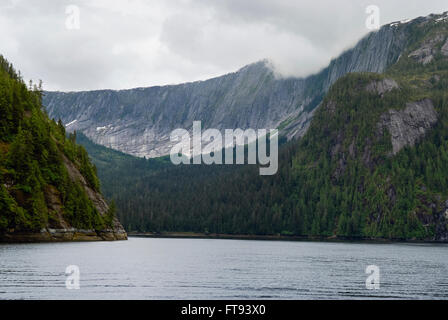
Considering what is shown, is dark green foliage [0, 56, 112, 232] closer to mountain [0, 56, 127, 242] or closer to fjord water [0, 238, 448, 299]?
mountain [0, 56, 127, 242]

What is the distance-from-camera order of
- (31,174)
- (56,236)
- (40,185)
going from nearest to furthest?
(31,174) → (40,185) → (56,236)

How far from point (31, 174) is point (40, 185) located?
508 centimetres

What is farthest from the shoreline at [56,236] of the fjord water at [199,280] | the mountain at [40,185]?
the fjord water at [199,280]

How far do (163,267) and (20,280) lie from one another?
26.9 meters

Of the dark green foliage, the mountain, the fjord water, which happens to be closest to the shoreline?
the mountain

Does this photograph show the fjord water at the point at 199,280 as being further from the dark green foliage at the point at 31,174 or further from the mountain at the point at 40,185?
the mountain at the point at 40,185

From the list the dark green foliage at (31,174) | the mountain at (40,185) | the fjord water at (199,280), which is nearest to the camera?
the fjord water at (199,280)

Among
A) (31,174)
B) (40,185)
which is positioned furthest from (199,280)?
(40,185)

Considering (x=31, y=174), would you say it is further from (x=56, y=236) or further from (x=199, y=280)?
(x=199, y=280)

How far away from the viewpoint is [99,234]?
516 ft

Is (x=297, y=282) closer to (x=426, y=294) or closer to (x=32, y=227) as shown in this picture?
(x=426, y=294)

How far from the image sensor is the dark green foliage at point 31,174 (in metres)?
121

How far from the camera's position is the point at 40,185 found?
5182 inches
